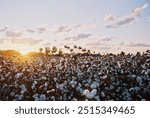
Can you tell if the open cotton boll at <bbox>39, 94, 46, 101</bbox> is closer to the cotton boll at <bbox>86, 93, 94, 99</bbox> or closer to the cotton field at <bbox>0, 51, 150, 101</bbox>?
the cotton field at <bbox>0, 51, 150, 101</bbox>

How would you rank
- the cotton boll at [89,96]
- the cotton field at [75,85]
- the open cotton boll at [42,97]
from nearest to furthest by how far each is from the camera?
1. the cotton boll at [89,96]
2. the open cotton boll at [42,97]
3. the cotton field at [75,85]

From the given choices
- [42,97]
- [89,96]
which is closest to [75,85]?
[42,97]

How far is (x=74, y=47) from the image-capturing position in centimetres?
2316

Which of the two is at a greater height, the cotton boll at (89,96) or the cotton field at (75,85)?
the cotton boll at (89,96)

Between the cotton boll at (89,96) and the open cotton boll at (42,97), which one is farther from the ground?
the cotton boll at (89,96)

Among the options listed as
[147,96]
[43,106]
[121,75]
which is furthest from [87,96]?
[121,75]

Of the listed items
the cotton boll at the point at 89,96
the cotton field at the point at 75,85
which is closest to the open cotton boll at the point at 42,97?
the cotton field at the point at 75,85

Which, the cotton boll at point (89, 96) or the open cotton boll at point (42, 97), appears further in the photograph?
the open cotton boll at point (42, 97)

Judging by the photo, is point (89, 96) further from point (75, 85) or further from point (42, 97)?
point (75, 85)

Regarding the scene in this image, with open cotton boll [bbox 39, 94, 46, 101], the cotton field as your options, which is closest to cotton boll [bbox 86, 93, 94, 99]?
the cotton field

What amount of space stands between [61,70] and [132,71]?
9.20ft

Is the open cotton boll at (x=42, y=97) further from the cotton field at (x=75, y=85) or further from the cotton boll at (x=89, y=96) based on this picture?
the cotton boll at (x=89, y=96)

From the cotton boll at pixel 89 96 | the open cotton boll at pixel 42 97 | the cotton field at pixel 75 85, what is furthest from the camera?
the cotton field at pixel 75 85

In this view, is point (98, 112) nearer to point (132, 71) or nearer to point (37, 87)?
point (37, 87)
